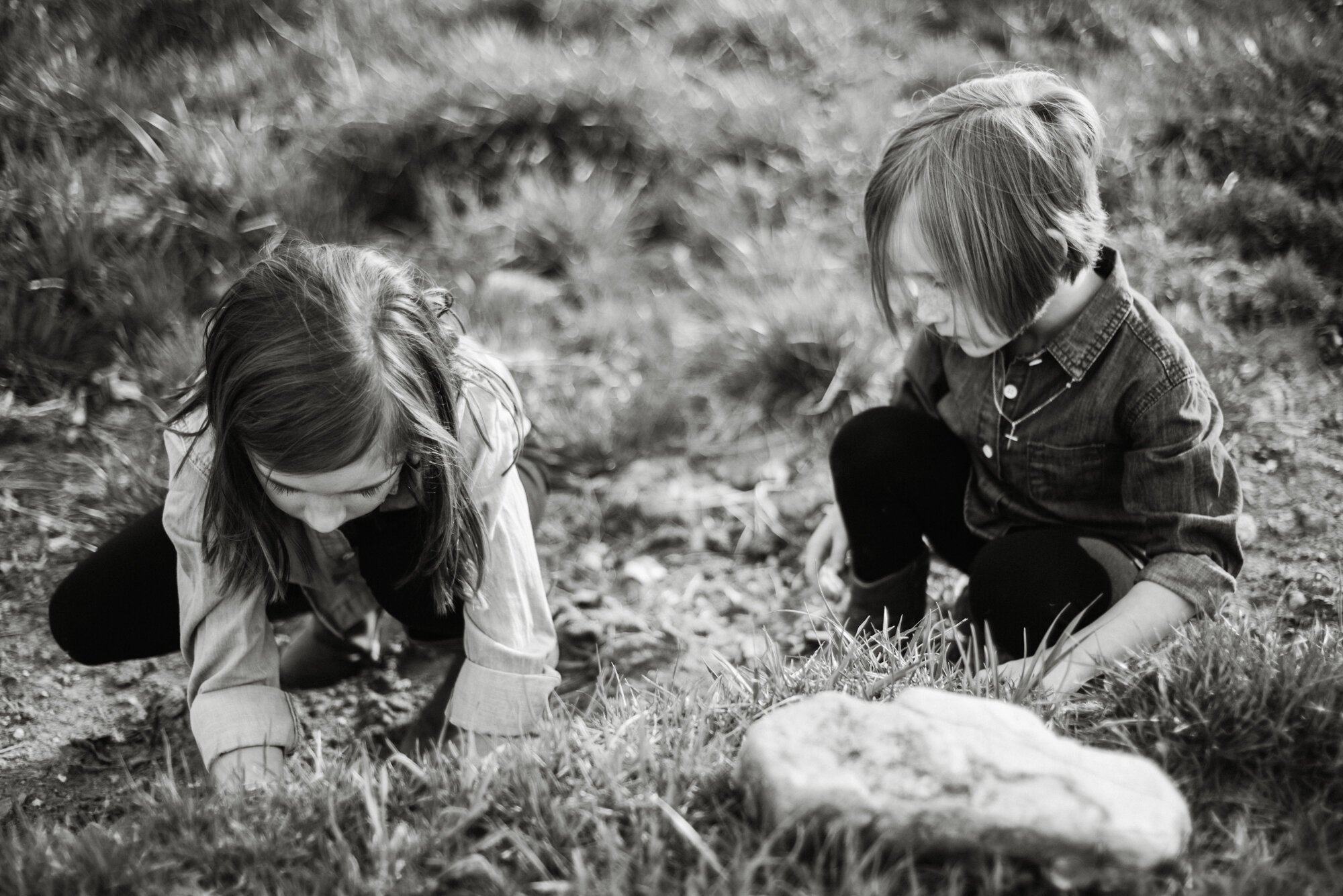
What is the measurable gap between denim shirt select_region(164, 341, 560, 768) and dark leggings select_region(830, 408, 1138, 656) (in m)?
0.69

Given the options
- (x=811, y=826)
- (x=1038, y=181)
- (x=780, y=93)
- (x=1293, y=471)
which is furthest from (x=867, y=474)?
(x=780, y=93)

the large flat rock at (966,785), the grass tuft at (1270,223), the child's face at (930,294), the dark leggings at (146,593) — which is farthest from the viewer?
the grass tuft at (1270,223)

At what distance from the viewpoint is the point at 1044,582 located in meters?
1.85

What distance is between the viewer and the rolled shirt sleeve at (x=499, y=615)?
1.83 metres

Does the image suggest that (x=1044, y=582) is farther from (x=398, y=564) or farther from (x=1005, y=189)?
(x=398, y=564)

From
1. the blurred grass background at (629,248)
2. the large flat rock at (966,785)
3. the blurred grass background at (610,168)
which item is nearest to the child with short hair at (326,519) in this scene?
the blurred grass background at (629,248)

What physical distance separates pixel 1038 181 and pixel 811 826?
1.05 m

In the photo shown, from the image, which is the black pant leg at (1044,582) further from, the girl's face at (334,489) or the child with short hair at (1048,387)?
the girl's face at (334,489)

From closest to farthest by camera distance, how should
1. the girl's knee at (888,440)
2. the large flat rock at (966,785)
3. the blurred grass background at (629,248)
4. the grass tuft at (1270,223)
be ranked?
the large flat rock at (966,785)
the blurred grass background at (629,248)
the girl's knee at (888,440)
the grass tuft at (1270,223)

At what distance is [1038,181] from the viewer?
1649mm

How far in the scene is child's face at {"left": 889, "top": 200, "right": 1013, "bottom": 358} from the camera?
1702mm

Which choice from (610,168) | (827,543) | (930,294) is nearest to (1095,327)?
(930,294)

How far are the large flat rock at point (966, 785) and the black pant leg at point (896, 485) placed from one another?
2.24 feet

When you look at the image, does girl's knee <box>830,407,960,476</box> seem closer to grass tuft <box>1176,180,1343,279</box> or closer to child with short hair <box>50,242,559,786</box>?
child with short hair <box>50,242,559,786</box>
